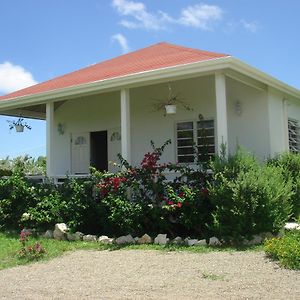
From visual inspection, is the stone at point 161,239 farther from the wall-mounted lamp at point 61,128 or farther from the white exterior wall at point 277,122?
the wall-mounted lamp at point 61,128

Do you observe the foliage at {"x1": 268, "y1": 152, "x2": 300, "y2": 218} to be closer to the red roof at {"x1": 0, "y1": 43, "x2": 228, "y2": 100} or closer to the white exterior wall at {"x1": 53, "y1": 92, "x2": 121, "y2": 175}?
the red roof at {"x1": 0, "y1": 43, "x2": 228, "y2": 100}

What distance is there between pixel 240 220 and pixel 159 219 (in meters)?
1.76

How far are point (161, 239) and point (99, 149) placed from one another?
652 centimetres

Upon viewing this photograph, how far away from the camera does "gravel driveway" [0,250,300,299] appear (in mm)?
5727

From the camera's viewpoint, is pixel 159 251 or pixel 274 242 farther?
pixel 159 251

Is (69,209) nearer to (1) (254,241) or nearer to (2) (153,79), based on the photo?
(2) (153,79)

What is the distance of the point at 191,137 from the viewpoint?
39.9ft

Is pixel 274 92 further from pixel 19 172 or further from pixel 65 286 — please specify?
pixel 65 286

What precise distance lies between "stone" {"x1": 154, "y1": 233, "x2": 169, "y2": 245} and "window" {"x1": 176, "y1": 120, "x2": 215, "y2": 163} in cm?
343

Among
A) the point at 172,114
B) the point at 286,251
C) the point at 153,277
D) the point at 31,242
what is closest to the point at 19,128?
the point at 172,114

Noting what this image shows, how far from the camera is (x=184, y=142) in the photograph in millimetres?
12289

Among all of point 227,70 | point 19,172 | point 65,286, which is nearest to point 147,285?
point 65,286

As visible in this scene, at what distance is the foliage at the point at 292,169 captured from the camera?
10.2m

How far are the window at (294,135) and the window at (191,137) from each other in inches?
118
